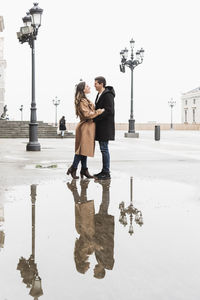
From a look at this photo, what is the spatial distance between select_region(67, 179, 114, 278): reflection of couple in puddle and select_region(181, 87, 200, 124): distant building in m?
99.0

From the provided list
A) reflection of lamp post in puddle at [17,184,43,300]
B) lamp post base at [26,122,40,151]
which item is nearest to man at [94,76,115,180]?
reflection of lamp post in puddle at [17,184,43,300]

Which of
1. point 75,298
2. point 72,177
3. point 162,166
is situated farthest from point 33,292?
point 162,166

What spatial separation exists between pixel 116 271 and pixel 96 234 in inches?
40.2

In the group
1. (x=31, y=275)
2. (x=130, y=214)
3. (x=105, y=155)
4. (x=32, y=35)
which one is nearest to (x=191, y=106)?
(x=32, y=35)

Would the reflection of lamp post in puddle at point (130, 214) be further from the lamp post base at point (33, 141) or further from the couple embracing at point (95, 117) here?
the lamp post base at point (33, 141)

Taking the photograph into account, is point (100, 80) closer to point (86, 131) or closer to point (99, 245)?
point (86, 131)

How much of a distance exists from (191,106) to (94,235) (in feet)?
348

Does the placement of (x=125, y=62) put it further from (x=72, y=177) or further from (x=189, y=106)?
(x=189, y=106)

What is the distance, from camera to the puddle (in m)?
2.61

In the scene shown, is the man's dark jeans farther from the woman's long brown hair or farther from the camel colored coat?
the woman's long brown hair

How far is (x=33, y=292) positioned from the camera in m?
2.55

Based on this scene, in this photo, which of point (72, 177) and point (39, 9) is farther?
point (39, 9)

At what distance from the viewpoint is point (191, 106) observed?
4215 inches

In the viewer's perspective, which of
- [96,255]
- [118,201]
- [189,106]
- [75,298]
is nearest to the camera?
[75,298]
